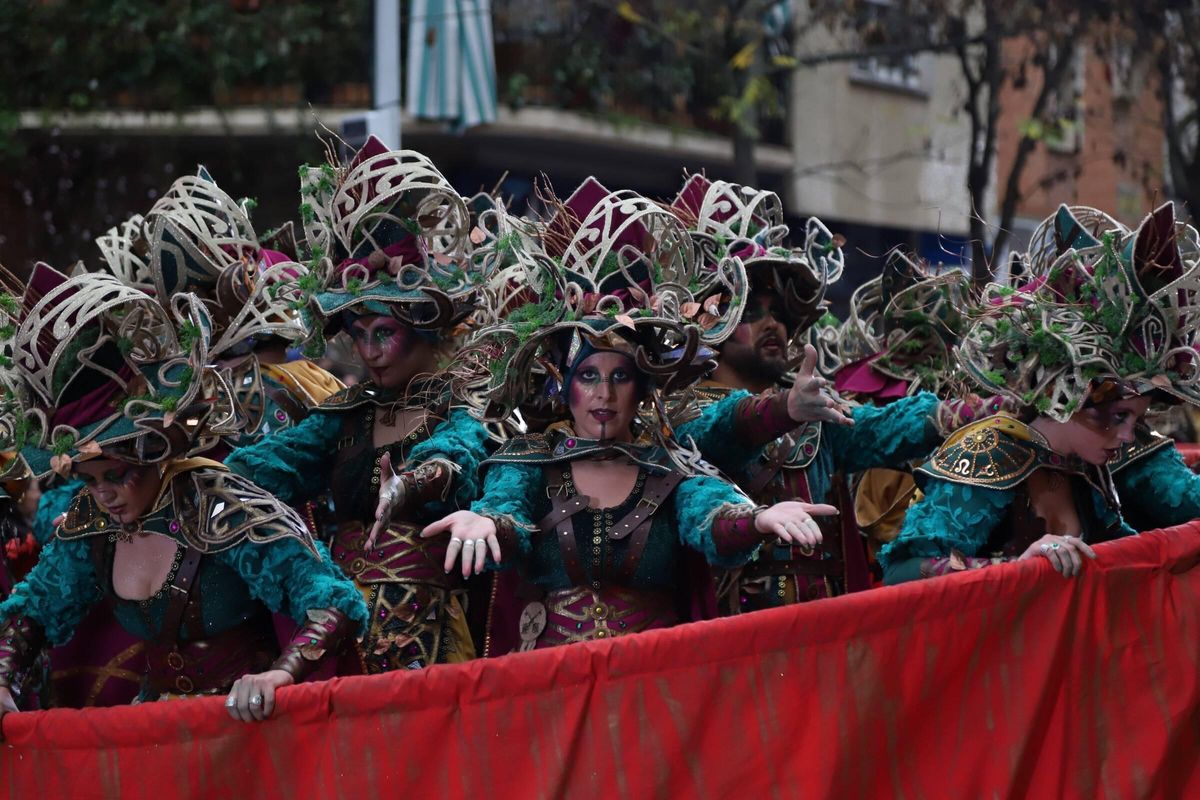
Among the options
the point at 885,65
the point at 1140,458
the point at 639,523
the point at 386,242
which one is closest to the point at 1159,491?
the point at 1140,458

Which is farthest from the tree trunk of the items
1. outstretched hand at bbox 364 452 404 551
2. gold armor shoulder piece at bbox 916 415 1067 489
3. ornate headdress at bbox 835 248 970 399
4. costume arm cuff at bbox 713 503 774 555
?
costume arm cuff at bbox 713 503 774 555

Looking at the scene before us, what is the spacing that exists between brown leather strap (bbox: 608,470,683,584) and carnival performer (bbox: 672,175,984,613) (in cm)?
65

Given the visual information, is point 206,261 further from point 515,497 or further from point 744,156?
point 744,156

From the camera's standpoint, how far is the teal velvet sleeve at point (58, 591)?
4406 mm

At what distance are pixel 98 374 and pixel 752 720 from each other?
185 centimetres

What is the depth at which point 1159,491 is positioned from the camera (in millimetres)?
4883

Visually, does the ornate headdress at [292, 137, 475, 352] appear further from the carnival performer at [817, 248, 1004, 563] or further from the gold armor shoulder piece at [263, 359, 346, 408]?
the carnival performer at [817, 248, 1004, 563]

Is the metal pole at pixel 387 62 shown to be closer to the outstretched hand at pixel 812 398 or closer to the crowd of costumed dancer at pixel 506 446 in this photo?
the crowd of costumed dancer at pixel 506 446

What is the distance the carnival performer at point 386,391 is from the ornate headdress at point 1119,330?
1.63m

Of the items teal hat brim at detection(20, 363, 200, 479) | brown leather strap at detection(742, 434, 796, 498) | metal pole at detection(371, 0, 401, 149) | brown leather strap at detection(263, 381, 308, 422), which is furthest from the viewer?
metal pole at detection(371, 0, 401, 149)

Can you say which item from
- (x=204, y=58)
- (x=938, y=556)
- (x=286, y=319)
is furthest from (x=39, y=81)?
(x=938, y=556)

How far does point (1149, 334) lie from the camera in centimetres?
436

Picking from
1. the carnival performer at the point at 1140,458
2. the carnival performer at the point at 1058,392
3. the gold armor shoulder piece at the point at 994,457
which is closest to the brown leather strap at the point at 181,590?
the carnival performer at the point at 1058,392

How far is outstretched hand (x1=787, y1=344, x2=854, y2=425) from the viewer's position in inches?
178
